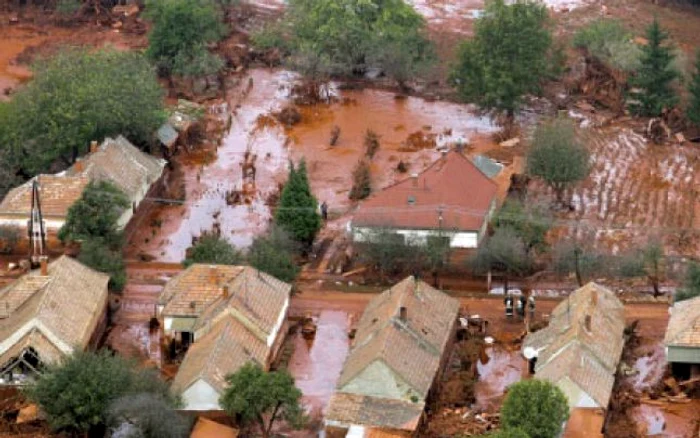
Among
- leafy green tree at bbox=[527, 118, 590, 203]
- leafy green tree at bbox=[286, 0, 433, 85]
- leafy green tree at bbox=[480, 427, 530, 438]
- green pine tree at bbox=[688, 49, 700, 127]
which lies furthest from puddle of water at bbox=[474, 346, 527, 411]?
leafy green tree at bbox=[286, 0, 433, 85]

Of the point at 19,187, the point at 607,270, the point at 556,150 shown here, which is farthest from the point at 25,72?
the point at 607,270

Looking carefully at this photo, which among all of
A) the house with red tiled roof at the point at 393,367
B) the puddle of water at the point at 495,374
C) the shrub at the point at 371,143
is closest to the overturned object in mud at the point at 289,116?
the shrub at the point at 371,143

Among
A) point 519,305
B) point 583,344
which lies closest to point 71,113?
point 519,305

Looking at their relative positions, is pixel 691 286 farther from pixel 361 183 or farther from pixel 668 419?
pixel 361 183

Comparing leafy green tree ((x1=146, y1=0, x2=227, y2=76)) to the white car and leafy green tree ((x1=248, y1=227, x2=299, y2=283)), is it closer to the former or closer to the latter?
leafy green tree ((x1=248, y1=227, x2=299, y2=283))

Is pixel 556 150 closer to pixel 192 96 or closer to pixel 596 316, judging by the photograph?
pixel 596 316

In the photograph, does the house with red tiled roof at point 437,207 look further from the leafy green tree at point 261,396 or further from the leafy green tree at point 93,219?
the leafy green tree at point 261,396
